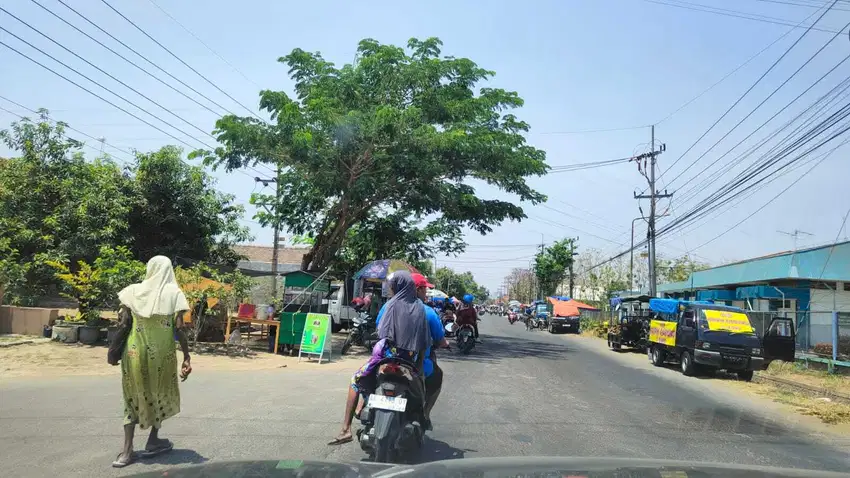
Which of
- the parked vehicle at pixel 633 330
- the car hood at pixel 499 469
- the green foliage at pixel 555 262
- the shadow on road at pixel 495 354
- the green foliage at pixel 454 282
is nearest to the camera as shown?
the car hood at pixel 499 469

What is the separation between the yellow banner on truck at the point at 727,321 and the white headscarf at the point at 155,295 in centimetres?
1356

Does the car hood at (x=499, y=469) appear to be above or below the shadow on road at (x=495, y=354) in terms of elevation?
above

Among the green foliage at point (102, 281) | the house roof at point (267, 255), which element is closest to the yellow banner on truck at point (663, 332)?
the green foliage at point (102, 281)

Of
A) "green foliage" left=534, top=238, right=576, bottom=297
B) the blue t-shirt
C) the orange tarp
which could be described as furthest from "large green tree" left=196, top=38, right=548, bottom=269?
"green foliage" left=534, top=238, right=576, bottom=297

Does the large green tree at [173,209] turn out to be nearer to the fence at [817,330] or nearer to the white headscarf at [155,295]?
the white headscarf at [155,295]

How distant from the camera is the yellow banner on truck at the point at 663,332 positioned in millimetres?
16594

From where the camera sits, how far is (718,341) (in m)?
14.7

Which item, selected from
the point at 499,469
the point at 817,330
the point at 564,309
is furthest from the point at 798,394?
the point at 564,309

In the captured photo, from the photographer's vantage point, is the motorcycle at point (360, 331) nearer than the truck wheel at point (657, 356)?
Yes

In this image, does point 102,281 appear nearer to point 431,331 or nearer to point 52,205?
point 52,205

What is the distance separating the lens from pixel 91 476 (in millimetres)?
4809

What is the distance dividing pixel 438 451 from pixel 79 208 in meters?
14.5

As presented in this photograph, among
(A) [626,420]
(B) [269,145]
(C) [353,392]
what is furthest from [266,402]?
(B) [269,145]

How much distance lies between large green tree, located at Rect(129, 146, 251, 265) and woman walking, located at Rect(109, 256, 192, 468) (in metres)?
14.4
